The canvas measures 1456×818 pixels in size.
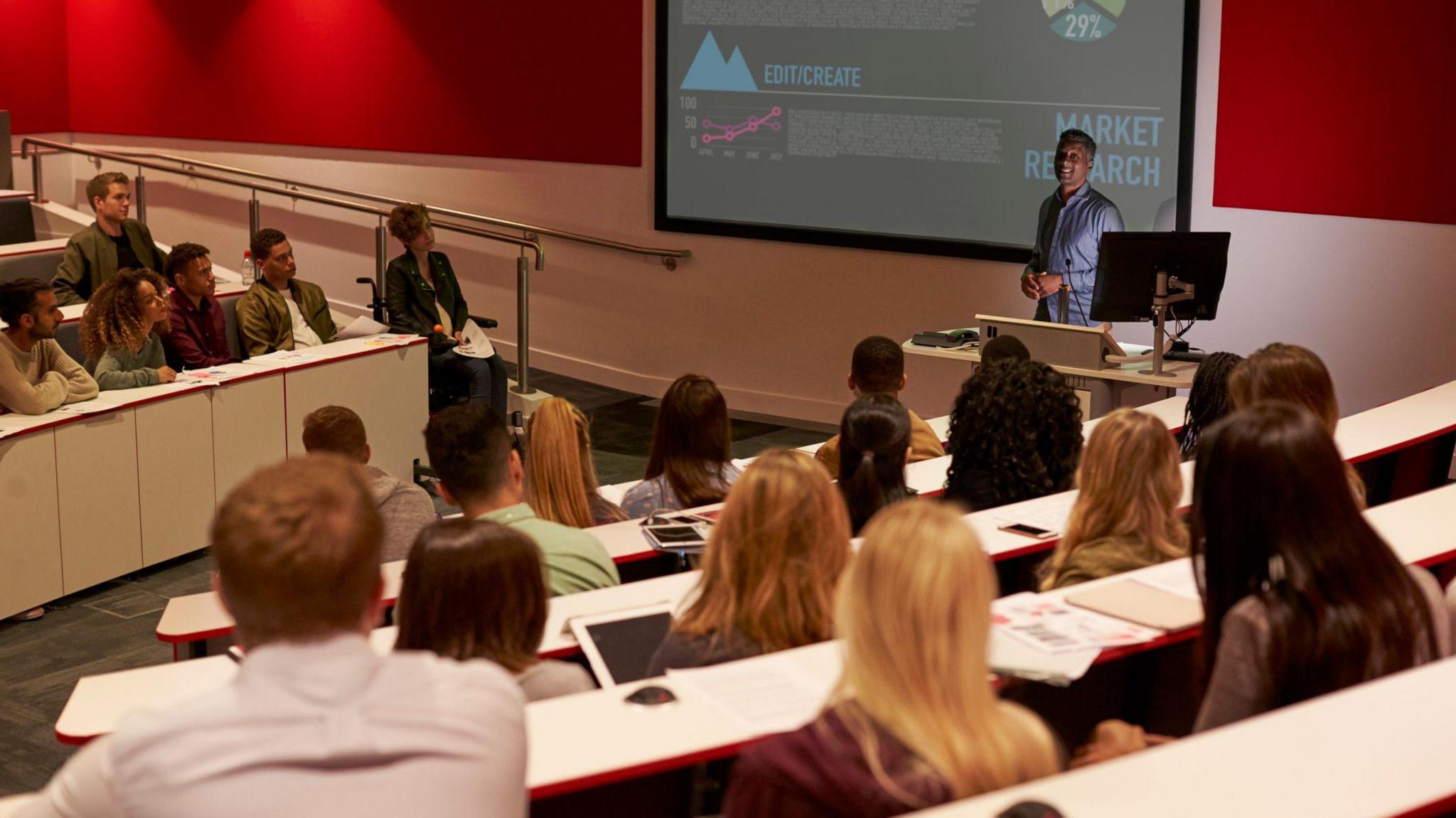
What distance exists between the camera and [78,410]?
538 cm

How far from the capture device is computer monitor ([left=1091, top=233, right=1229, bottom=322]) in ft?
19.8

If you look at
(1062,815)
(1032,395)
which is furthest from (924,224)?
(1062,815)

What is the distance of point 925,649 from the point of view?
65.0 inches

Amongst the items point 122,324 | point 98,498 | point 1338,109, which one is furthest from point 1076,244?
point 98,498

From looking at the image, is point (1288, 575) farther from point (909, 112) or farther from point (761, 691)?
point (909, 112)

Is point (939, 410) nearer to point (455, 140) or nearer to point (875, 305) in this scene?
point (875, 305)

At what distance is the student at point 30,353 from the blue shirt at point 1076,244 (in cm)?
413

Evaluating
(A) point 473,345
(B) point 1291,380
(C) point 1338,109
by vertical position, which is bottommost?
(A) point 473,345

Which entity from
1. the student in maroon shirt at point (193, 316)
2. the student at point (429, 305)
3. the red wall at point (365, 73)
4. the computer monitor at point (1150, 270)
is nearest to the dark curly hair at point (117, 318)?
the student in maroon shirt at point (193, 316)

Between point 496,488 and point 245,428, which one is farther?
point 245,428

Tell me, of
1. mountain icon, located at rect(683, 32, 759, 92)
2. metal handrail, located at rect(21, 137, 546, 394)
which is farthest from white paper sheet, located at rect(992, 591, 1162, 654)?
mountain icon, located at rect(683, 32, 759, 92)

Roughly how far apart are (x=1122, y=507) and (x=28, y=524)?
3864 millimetres

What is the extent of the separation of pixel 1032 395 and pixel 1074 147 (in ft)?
10.5

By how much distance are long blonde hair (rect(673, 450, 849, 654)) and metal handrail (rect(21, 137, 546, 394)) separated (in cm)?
544
